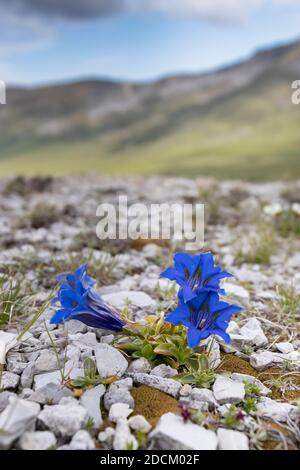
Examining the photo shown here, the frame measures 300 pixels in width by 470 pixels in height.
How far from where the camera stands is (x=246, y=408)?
2.51 meters

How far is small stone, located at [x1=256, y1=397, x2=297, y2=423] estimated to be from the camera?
8.15 feet

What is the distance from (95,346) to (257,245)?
265 centimetres

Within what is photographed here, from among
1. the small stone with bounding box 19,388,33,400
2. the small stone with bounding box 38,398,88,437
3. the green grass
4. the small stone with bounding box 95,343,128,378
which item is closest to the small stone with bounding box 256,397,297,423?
the small stone with bounding box 95,343,128,378

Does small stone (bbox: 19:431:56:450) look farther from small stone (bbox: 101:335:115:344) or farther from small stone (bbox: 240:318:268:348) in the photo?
small stone (bbox: 240:318:268:348)

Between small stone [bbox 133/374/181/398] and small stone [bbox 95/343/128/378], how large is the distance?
90 mm

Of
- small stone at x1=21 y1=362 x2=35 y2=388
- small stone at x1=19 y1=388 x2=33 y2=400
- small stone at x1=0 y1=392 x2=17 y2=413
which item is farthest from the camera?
small stone at x1=21 y1=362 x2=35 y2=388

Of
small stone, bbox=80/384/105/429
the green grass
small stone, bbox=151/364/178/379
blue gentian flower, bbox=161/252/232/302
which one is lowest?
small stone, bbox=80/384/105/429

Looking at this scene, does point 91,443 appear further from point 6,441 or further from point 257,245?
point 257,245

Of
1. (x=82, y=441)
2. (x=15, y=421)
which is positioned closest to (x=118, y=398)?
(x=82, y=441)

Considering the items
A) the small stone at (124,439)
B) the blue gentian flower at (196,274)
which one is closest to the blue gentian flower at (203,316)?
the blue gentian flower at (196,274)

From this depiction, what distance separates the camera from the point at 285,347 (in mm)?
3111

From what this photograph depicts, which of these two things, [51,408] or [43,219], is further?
[43,219]

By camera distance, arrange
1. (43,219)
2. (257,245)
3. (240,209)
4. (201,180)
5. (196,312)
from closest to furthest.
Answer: (196,312), (257,245), (43,219), (240,209), (201,180)
